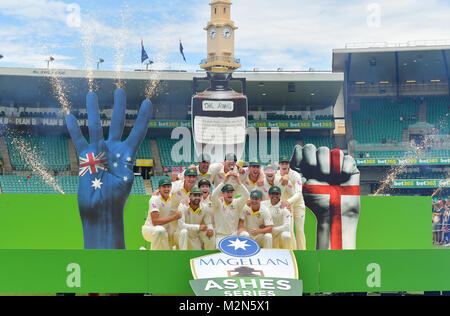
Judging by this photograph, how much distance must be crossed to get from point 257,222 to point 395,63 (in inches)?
1041

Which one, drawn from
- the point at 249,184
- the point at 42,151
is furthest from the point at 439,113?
the point at 249,184

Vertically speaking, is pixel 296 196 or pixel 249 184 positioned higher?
pixel 249 184

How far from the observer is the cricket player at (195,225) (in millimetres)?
7898

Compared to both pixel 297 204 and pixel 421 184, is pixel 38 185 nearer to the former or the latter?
pixel 421 184

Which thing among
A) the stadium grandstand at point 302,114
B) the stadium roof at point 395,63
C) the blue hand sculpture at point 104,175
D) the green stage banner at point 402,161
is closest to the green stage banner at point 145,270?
the blue hand sculpture at point 104,175

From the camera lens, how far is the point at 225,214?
8305mm

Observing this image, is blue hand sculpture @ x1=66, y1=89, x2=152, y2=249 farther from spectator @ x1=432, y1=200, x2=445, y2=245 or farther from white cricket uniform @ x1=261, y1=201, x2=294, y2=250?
spectator @ x1=432, y1=200, x2=445, y2=245

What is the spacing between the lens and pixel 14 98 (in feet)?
100

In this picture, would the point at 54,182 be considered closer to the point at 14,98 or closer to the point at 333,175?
the point at 14,98

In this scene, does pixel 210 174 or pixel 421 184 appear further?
pixel 421 184

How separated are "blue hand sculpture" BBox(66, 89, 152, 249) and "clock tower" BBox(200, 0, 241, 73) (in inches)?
751

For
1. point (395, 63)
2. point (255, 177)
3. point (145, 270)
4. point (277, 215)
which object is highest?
point (395, 63)

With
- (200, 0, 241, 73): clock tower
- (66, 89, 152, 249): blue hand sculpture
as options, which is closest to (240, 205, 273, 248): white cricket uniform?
(66, 89, 152, 249): blue hand sculpture

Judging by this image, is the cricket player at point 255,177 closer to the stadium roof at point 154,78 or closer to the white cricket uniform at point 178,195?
the white cricket uniform at point 178,195
